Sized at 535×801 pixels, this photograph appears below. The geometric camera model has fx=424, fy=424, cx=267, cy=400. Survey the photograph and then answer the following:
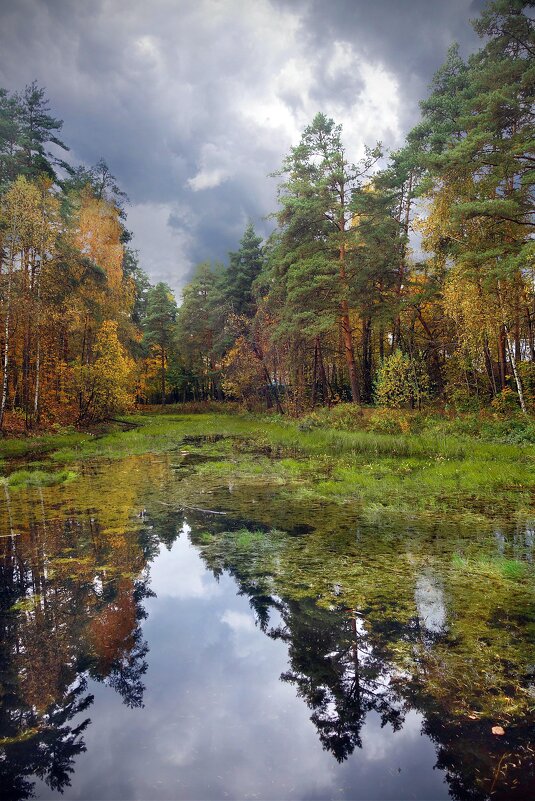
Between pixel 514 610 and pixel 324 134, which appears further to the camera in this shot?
pixel 324 134

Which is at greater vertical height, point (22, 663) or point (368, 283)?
point (368, 283)

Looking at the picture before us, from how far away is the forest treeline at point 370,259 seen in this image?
14.8 meters

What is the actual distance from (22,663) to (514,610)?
483cm

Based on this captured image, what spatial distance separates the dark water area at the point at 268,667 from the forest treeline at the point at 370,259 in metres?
10.9

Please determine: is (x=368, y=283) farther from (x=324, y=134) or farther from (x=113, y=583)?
(x=113, y=583)

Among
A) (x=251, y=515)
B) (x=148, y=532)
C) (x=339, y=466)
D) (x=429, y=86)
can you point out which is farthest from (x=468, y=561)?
(x=429, y=86)

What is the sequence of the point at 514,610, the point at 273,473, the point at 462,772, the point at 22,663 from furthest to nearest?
the point at 273,473 → the point at 514,610 → the point at 22,663 → the point at 462,772

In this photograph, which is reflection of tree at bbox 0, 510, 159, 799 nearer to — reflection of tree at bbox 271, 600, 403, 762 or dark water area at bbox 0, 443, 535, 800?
dark water area at bbox 0, 443, 535, 800

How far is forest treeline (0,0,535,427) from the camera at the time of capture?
14.8 metres

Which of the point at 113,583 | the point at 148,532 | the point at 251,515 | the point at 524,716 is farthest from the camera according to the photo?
the point at 251,515

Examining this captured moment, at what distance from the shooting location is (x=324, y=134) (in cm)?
2239

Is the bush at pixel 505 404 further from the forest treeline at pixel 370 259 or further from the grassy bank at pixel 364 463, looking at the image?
the grassy bank at pixel 364 463

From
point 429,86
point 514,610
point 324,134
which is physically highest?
point 429,86

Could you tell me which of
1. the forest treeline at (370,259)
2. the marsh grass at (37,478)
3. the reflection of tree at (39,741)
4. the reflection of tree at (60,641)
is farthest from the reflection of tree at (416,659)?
the forest treeline at (370,259)
